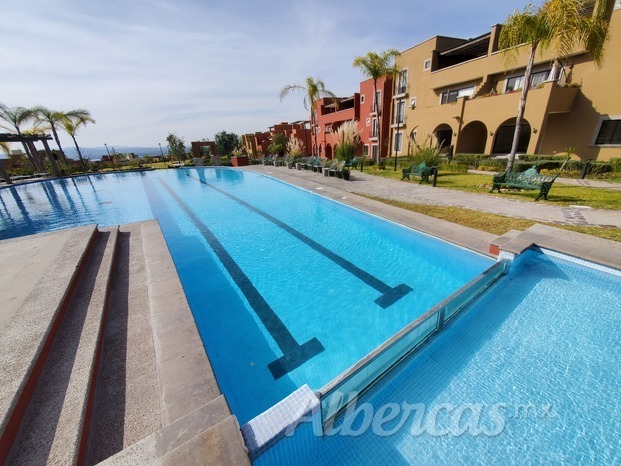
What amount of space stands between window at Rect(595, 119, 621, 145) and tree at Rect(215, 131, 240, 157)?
34.5m

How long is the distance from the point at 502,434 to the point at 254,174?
17.7m

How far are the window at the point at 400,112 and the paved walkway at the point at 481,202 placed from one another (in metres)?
11.5

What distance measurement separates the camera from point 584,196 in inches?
294

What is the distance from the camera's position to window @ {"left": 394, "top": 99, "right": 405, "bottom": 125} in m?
20.5

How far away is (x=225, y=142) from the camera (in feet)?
115

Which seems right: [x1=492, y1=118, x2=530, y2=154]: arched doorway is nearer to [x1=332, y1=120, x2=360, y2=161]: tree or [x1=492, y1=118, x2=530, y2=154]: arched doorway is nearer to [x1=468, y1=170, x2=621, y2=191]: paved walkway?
[x1=468, y1=170, x2=621, y2=191]: paved walkway

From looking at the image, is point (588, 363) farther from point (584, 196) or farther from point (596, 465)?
point (584, 196)

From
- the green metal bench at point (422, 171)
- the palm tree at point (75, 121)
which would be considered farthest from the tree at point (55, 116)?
the green metal bench at point (422, 171)

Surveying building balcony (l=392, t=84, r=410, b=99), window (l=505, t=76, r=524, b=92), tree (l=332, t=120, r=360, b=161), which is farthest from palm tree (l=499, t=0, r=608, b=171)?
building balcony (l=392, t=84, r=410, b=99)

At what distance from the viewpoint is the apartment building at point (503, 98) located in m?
11.3

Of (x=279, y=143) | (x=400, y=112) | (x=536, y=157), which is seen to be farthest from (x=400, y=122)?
(x=279, y=143)

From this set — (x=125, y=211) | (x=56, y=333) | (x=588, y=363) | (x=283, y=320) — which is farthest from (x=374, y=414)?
(x=125, y=211)

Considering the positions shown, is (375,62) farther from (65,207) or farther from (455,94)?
(65,207)

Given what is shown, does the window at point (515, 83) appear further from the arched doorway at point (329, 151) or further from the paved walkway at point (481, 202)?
the arched doorway at point (329, 151)
